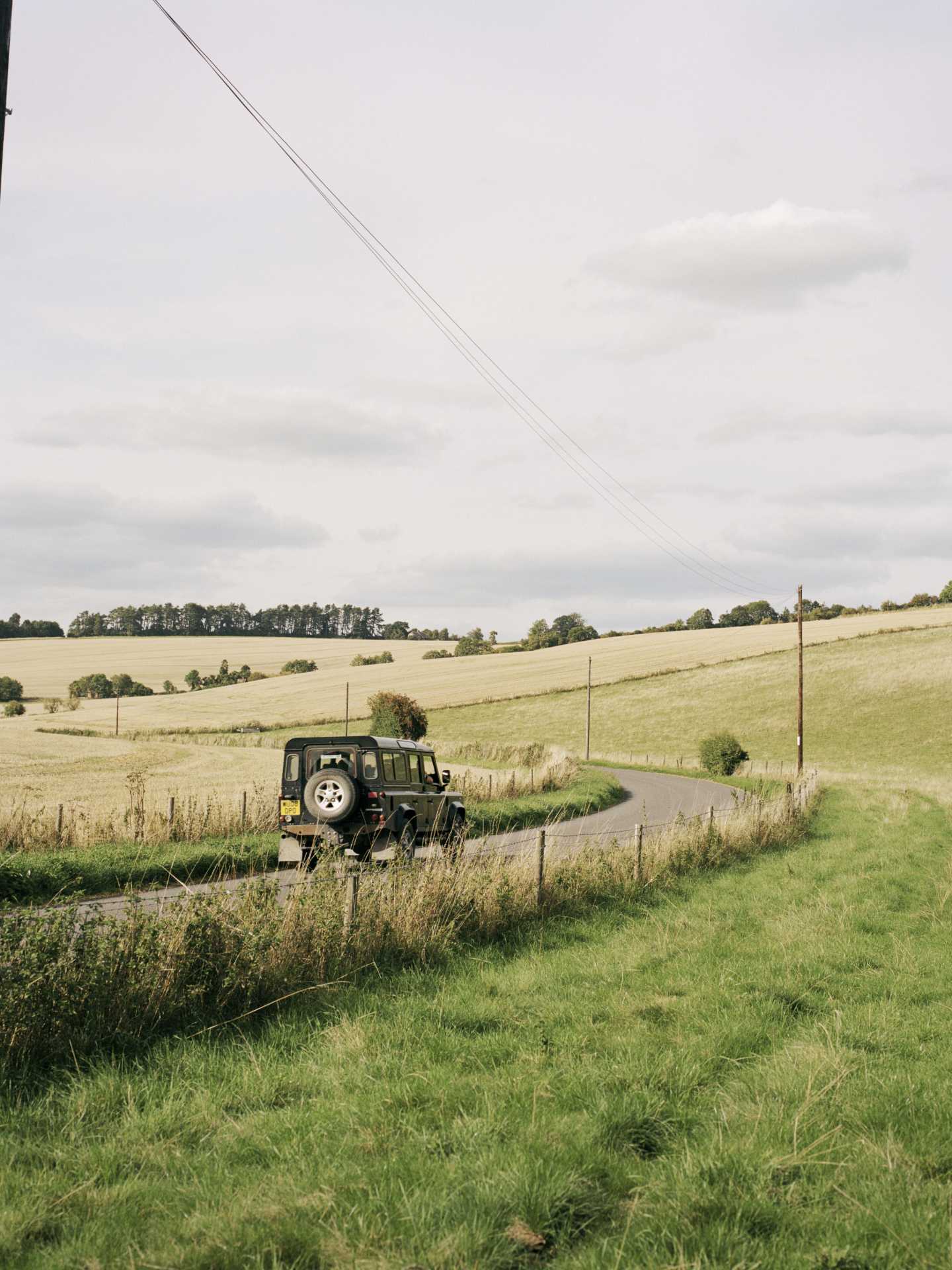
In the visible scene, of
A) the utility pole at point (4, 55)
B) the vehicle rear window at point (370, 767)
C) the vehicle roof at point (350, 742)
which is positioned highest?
the utility pole at point (4, 55)

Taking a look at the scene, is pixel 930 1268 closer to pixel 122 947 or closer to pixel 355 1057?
pixel 355 1057

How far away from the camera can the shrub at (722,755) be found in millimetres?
47594

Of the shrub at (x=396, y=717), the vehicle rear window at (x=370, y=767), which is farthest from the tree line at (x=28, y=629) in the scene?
the vehicle rear window at (x=370, y=767)

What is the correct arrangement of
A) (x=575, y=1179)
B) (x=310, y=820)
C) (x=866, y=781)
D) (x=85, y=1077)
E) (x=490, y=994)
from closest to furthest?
(x=575, y=1179)
(x=85, y=1077)
(x=490, y=994)
(x=310, y=820)
(x=866, y=781)

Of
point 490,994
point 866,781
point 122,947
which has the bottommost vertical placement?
point 866,781

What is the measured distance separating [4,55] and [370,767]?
11943 mm

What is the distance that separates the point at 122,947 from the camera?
712 centimetres

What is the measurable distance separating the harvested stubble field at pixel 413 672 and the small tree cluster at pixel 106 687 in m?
2.21

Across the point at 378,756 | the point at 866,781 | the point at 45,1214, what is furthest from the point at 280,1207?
the point at 866,781

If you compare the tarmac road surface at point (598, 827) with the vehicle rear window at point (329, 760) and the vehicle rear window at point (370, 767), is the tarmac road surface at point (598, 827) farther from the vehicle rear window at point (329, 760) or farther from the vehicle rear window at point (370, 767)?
the vehicle rear window at point (370, 767)

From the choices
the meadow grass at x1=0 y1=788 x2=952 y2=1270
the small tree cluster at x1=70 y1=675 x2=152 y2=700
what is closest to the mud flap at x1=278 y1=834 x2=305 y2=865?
the meadow grass at x1=0 y1=788 x2=952 y2=1270

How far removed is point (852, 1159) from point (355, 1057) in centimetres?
317

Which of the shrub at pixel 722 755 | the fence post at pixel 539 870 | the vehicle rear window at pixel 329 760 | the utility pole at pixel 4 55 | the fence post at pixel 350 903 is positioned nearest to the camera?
the utility pole at pixel 4 55

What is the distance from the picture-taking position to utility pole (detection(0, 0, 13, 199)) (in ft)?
20.3
